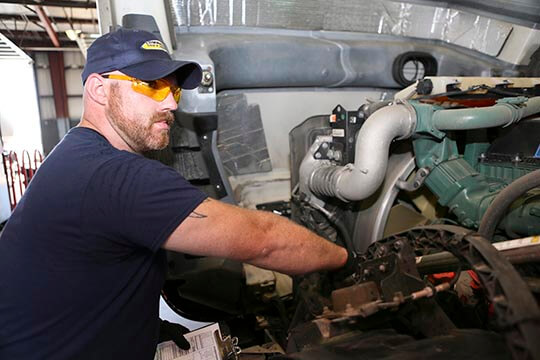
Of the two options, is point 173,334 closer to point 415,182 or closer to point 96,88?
point 96,88

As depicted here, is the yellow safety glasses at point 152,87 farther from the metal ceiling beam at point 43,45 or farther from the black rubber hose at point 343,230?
the metal ceiling beam at point 43,45

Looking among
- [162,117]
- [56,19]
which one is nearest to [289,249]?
[162,117]

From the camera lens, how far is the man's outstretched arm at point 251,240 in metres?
0.73

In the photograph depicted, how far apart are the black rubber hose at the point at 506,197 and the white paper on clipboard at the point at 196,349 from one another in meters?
0.91

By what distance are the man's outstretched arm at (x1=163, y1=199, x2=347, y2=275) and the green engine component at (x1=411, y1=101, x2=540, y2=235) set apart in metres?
0.60

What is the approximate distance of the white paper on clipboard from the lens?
1.21 meters

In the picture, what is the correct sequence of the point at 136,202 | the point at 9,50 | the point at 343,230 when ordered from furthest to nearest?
the point at 9,50, the point at 343,230, the point at 136,202

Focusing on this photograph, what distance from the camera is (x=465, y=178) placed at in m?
1.26

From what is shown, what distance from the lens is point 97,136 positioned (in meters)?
0.86

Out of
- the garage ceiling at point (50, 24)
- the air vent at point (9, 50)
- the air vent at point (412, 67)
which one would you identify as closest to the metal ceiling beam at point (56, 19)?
the garage ceiling at point (50, 24)

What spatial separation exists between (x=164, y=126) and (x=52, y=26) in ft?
19.9

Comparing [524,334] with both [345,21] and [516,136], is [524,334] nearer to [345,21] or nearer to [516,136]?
[516,136]

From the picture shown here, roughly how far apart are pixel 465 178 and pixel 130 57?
3.67 ft

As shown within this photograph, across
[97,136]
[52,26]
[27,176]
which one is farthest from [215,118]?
[52,26]
